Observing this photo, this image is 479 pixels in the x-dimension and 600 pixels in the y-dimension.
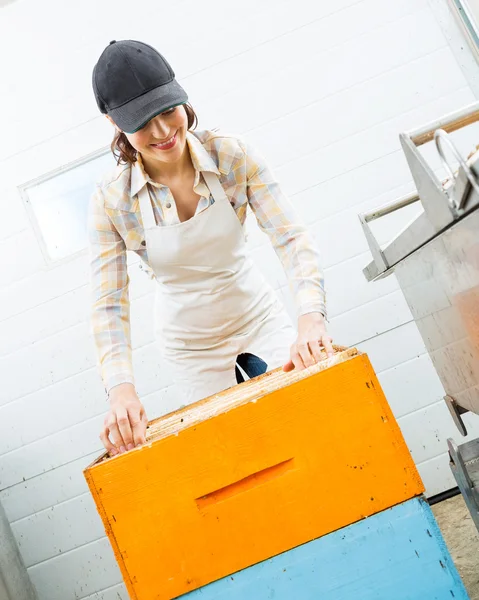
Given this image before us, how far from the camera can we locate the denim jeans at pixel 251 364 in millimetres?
1922

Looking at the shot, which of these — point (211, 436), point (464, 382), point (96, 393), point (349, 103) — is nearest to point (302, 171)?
point (349, 103)

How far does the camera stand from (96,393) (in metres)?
3.01

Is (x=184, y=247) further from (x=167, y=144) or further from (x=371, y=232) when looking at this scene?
(x=371, y=232)

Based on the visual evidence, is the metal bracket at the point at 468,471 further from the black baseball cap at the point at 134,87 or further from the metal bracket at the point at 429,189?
the black baseball cap at the point at 134,87

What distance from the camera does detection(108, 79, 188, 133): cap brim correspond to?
1489 mm

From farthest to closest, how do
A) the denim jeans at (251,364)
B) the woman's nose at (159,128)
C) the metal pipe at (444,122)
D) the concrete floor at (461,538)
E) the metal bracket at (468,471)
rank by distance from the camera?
the concrete floor at (461,538) < the denim jeans at (251,364) < the woman's nose at (159,128) < the metal bracket at (468,471) < the metal pipe at (444,122)

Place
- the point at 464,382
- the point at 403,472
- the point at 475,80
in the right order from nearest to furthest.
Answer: the point at 403,472, the point at 464,382, the point at 475,80

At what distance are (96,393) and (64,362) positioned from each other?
0.20 m

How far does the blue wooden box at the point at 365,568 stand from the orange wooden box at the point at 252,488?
2cm

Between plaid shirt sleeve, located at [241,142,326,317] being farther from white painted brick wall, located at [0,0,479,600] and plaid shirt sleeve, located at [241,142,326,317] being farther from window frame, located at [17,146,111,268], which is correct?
window frame, located at [17,146,111,268]

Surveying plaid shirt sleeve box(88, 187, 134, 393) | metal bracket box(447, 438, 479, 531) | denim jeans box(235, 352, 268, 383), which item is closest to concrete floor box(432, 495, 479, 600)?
metal bracket box(447, 438, 479, 531)

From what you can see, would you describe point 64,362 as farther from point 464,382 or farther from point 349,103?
point 464,382

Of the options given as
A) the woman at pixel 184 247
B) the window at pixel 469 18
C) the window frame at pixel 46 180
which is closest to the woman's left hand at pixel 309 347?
the woman at pixel 184 247

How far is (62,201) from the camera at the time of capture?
305cm
